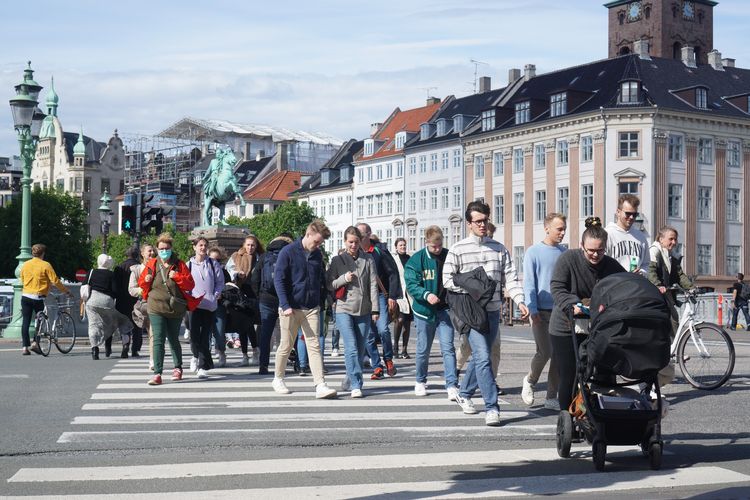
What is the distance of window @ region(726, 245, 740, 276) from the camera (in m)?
69.2

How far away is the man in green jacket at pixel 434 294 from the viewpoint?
12.3m

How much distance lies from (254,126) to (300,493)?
445ft

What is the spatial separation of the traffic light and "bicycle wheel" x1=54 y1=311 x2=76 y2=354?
13.8 ft

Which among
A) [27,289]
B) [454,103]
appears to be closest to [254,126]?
[454,103]

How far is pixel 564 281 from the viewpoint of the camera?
372 inches

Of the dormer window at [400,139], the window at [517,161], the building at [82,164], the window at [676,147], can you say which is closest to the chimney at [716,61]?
the window at [676,147]

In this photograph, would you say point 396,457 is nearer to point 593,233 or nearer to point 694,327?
point 593,233

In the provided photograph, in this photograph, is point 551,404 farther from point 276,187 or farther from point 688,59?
point 276,187

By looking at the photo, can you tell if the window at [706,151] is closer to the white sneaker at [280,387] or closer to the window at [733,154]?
the window at [733,154]

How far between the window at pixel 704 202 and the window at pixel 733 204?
1.56 meters

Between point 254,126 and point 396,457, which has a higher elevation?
point 254,126

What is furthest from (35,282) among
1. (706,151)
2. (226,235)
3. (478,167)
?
(478,167)

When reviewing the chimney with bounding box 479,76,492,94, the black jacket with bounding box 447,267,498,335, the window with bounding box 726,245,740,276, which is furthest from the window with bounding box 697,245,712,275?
the black jacket with bounding box 447,267,498,335

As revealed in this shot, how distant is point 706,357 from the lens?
44.8 feet
